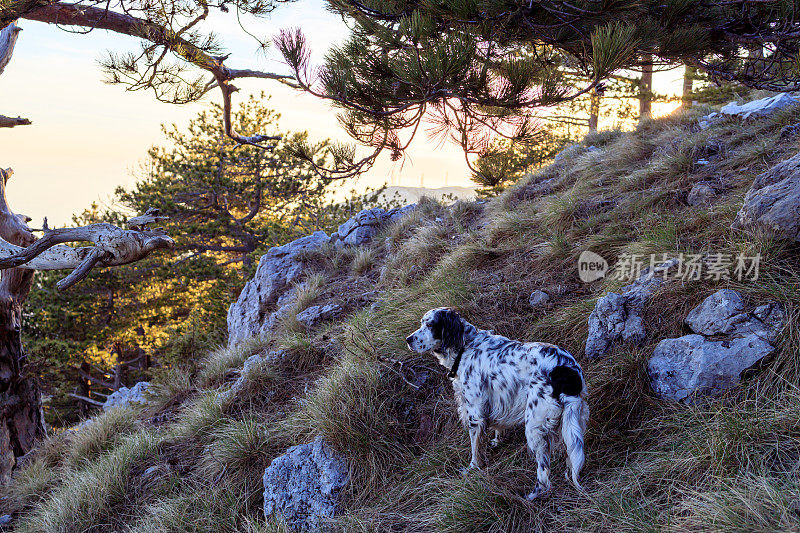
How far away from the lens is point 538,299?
13.4 ft

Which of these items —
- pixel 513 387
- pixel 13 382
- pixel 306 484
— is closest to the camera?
pixel 513 387

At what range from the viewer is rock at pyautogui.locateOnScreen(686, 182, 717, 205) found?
14.7 ft

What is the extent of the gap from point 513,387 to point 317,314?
3.76 m

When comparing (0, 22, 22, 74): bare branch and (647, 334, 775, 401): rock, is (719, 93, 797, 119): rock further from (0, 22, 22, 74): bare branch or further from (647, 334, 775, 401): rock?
(0, 22, 22, 74): bare branch

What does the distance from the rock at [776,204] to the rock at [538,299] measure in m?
1.53

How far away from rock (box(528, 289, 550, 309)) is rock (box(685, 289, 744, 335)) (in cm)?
119

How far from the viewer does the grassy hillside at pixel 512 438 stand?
7.57 ft

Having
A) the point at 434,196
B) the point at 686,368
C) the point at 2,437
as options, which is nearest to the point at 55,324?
the point at 2,437

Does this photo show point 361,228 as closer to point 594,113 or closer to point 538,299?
point 538,299

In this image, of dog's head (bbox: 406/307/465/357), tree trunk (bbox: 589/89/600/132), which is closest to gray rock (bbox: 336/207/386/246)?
dog's head (bbox: 406/307/465/357)

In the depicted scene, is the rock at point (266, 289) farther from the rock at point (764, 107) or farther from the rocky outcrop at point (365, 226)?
the rock at point (764, 107)

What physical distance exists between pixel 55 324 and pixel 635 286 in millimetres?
16448

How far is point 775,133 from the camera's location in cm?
555

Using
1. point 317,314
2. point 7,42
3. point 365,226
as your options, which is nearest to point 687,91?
point 365,226
